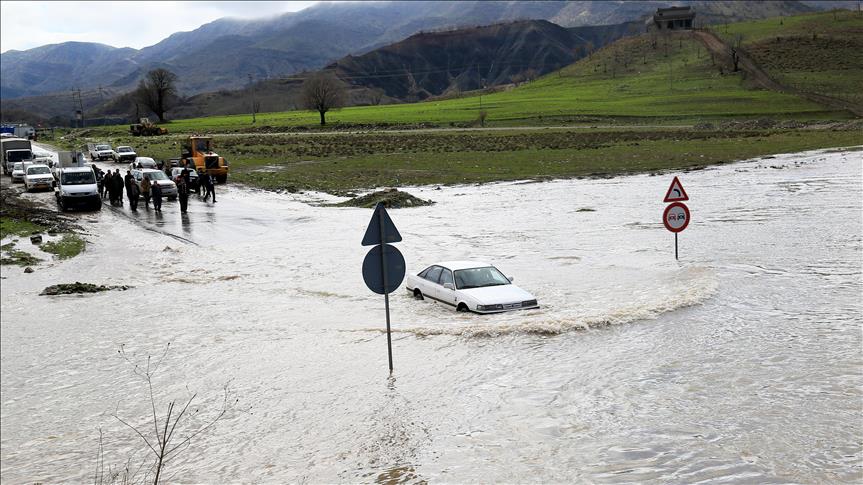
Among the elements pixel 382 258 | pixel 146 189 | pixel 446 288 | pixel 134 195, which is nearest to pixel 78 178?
pixel 146 189

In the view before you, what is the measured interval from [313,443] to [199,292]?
33.6ft

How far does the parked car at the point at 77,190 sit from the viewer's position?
35.3 m

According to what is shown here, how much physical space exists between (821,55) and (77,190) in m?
40.7

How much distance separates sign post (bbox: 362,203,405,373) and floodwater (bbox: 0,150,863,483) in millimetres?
1658

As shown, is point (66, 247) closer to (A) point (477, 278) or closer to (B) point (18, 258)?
(B) point (18, 258)

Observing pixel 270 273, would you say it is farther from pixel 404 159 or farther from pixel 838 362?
pixel 404 159

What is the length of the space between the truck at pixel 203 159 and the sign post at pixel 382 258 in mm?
34724

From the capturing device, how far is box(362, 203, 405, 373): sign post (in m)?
12.1

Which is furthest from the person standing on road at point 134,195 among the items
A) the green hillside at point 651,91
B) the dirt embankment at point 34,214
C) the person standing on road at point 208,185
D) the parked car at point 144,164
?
Answer: the green hillside at point 651,91

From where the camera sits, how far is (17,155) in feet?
197

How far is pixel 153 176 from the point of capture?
1593 inches

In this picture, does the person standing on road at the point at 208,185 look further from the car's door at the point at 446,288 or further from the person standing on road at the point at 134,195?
the car's door at the point at 446,288

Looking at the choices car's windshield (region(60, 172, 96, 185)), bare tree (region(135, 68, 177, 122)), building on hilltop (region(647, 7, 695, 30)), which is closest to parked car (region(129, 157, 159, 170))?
car's windshield (region(60, 172, 96, 185))

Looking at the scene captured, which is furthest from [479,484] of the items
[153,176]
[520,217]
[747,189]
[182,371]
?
[153,176]
